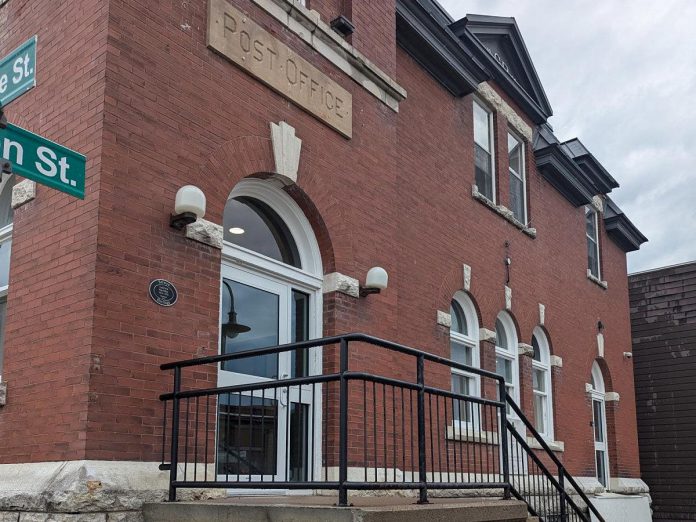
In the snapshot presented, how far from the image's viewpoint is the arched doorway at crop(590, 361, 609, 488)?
17172 millimetres

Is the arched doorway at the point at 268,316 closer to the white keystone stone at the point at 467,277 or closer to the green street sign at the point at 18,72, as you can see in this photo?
the green street sign at the point at 18,72

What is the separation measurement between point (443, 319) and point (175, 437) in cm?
571

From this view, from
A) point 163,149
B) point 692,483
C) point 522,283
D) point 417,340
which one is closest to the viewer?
point 163,149

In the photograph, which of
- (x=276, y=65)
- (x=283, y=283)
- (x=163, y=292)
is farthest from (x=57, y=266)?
(x=276, y=65)

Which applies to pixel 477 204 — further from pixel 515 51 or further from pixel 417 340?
pixel 515 51

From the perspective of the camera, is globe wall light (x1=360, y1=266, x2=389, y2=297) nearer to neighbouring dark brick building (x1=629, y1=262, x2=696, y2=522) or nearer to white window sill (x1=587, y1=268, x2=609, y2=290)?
white window sill (x1=587, y1=268, x2=609, y2=290)

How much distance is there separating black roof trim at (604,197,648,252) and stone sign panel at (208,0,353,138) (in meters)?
11.8

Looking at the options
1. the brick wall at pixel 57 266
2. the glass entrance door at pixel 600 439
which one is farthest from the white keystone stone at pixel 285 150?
the glass entrance door at pixel 600 439

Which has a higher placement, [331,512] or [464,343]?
[464,343]

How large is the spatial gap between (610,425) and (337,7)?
11807 millimetres

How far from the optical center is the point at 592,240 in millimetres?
18781

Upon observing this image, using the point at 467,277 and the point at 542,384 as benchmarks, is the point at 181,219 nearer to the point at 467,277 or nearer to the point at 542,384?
the point at 467,277

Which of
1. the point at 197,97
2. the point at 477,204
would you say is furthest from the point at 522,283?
the point at 197,97

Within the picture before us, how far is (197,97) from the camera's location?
292 inches
